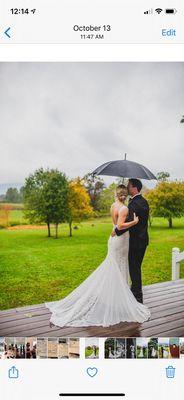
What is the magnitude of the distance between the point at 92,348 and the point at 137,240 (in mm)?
864

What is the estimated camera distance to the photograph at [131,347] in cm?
296

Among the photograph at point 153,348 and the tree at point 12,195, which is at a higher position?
the tree at point 12,195

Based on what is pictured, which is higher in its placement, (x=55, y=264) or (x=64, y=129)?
(x=64, y=129)

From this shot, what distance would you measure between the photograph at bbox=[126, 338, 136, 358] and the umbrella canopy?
3.63ft

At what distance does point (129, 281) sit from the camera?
11.5ft

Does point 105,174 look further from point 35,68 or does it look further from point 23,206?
point 35,68
